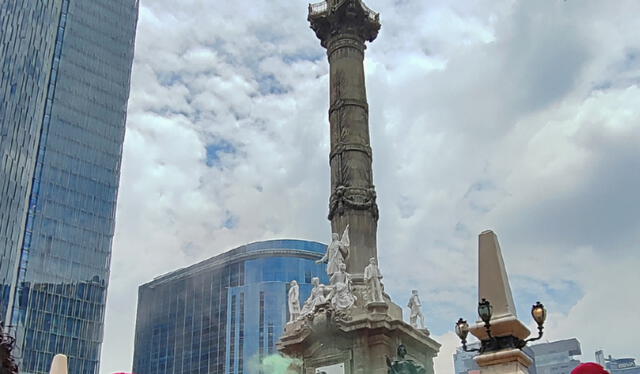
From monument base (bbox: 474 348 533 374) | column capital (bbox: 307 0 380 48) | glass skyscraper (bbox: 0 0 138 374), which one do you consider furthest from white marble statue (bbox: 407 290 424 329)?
glass skyscraper (bbox: 0 0 138 374)

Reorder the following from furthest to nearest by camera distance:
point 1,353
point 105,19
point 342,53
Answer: point 105,19 → point 342,53 → point 1,353

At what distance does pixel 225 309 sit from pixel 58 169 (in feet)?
84.8

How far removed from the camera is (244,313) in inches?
3182

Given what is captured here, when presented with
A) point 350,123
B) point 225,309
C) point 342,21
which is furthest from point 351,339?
point 225,309

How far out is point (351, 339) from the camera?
78.4 feet

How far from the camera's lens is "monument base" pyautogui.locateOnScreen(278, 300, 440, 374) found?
23547 millimetres

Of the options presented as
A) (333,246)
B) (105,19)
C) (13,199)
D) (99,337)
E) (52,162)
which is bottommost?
(333,246)

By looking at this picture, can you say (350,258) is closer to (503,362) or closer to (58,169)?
(503,362)

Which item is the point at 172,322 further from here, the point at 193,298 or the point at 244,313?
the point at 244,313

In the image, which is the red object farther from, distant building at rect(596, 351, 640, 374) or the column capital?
distant building at rect(596, 351, 640, 374)

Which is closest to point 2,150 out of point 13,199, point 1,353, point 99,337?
point 13,199

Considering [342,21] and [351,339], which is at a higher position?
[342,21]

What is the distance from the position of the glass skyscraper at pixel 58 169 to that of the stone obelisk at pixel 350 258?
40987mm

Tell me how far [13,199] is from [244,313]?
29.2 meters
